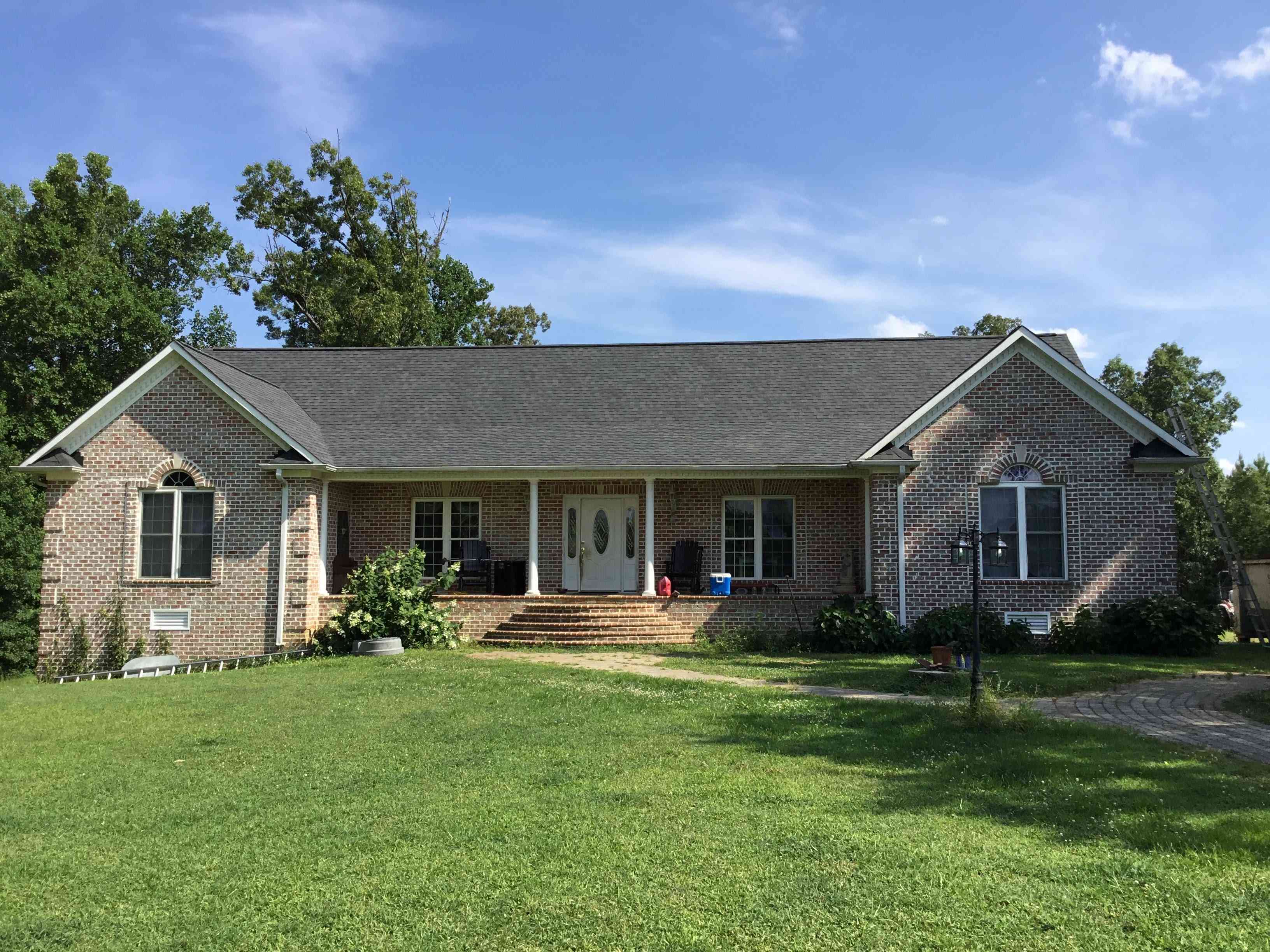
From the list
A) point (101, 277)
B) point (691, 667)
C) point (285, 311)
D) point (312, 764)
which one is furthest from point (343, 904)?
point (285, 311)

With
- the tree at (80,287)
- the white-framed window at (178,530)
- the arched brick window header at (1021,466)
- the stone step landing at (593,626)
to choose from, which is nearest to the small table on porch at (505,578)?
the stone step landing at (593,626)

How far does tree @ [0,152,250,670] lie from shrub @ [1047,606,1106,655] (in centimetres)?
2660

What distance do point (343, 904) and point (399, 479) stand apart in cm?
1487

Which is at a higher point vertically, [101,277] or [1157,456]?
[101,277]

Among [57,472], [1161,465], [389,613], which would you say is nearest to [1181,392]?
[1161,465]

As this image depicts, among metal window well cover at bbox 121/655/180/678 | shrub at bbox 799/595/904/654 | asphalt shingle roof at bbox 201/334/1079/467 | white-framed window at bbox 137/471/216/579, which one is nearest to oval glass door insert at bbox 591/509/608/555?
asphalt shingle roof at bbox 201/334/1079/467

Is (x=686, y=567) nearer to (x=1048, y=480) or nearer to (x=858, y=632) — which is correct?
(x=858, y=632)

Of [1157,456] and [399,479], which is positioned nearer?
[1157,456]

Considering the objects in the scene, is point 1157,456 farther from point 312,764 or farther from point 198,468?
point 198,468

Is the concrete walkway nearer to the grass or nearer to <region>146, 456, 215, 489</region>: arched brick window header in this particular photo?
the grass

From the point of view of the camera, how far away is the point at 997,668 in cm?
1377

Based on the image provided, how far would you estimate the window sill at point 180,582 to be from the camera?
701 inches

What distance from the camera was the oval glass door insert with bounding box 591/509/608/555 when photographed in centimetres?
2056

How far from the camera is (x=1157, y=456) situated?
54.7 feet
